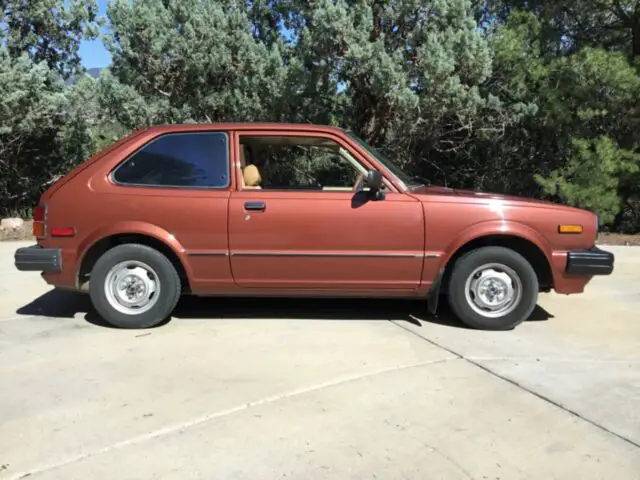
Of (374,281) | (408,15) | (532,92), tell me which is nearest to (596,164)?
(532,92)

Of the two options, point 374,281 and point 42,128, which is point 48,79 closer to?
point 42,128

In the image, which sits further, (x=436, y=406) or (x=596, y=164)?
(x=596, y=164)

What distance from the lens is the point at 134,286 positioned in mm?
5117

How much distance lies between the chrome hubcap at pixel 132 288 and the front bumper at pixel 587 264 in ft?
11.3

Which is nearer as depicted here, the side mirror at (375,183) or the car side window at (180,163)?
the side mirror at (375,183)

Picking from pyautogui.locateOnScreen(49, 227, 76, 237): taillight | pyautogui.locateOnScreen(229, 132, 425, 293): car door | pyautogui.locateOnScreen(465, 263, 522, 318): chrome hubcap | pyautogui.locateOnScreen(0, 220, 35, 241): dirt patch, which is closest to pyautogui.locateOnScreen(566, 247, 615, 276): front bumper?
pyautogui.locateOnScreen(465, 263, 522, 318): chrome hubcap

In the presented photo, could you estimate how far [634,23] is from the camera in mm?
10523

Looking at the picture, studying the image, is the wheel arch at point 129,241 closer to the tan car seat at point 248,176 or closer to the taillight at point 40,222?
the taillight at point 40,222

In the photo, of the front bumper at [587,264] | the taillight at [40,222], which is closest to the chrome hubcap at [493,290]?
the front bumper at [587,264]

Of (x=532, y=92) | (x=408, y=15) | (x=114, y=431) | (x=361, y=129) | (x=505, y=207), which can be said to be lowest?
(x=114, y=431)

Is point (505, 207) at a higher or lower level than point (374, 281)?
higher

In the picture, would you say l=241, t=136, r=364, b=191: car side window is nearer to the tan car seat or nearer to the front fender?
the tan car seat

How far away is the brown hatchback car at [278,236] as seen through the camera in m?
4.94

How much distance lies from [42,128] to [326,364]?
391 inches
